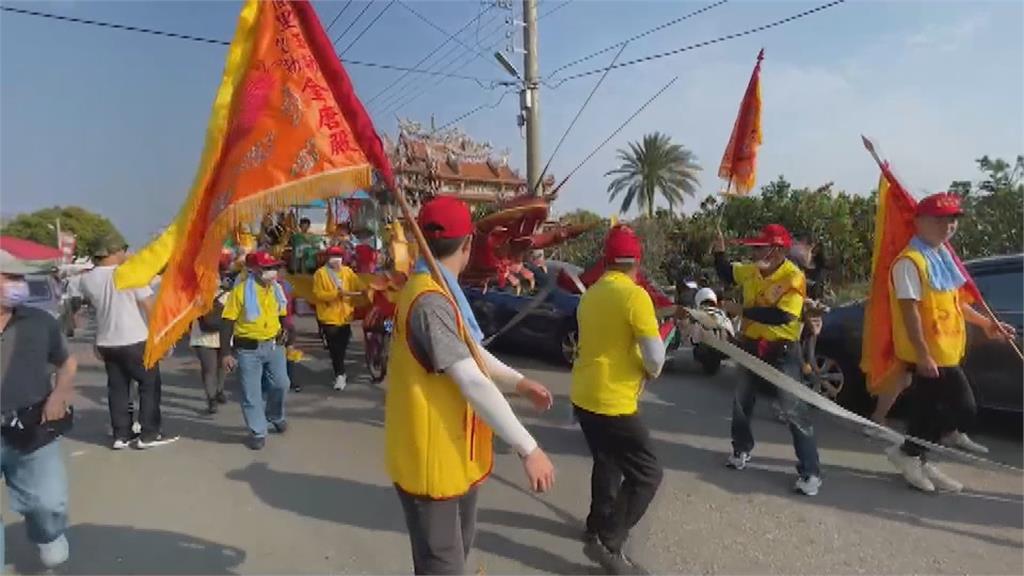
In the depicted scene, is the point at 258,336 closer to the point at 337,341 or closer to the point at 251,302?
the point at 251,302

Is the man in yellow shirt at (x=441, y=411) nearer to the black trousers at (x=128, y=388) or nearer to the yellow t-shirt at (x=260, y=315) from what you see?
the yellow t-shirt at (x=260, y=315)

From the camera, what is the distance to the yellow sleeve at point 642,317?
3.06 metres

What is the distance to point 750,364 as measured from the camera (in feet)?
11.1

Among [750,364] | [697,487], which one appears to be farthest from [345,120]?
[697,487]

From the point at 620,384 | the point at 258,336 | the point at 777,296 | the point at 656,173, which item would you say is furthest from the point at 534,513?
the point at 656,173

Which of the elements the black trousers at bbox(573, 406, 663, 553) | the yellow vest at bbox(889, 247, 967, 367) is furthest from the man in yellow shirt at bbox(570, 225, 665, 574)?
the yellow vest at bbox(889, 247, 967, 367)

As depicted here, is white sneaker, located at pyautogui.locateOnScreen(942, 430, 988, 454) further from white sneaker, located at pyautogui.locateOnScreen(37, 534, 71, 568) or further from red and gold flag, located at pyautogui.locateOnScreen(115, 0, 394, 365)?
white sneaker, located at pyautogui.locateOnScreen(37, 534, 71, 568)

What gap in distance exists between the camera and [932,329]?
3992mm

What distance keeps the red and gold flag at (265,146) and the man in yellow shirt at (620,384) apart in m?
1.34

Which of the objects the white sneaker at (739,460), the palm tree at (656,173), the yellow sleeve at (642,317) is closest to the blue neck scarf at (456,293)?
the yellow sleeve at (642,317)

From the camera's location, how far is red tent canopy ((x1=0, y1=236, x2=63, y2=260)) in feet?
10.6

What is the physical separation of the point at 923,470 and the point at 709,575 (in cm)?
194

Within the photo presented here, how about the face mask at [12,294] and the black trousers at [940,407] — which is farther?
the black trousers at [940,407]

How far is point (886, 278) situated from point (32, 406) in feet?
16.8
